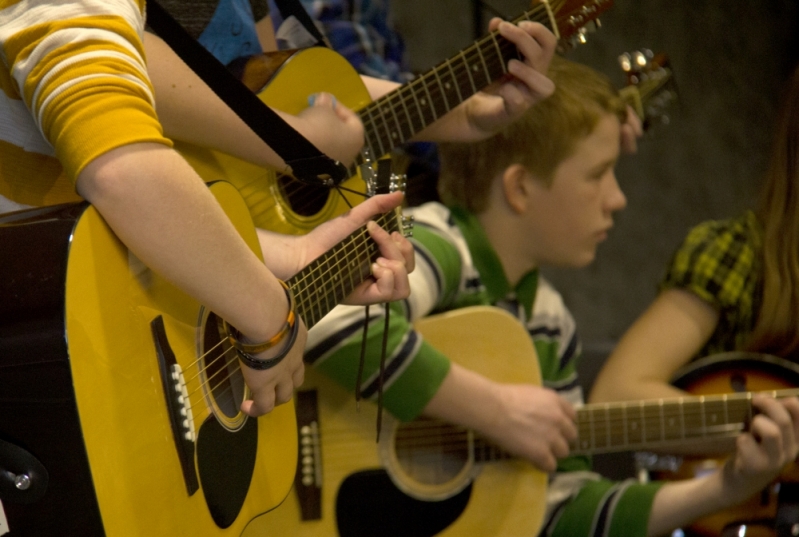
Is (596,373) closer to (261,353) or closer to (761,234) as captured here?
(761,234)

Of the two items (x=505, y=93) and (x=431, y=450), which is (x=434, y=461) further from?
(x=505, y=93)

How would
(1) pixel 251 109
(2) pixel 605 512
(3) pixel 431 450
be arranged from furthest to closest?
(2) pixel 605 512 < (3) pixel 431 450 < (1) pixel 251 109

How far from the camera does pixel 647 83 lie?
5.61 feet

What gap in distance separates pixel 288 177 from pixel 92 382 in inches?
18.8

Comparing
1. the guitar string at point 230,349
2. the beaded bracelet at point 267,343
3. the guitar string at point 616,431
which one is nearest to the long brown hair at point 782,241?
the guitar string at point 616,431

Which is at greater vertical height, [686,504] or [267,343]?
[267,343]

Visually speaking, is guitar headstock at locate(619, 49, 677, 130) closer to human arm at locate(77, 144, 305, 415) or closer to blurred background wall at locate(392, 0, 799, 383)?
blurred background wall at locate(392, 0, 799, 383)

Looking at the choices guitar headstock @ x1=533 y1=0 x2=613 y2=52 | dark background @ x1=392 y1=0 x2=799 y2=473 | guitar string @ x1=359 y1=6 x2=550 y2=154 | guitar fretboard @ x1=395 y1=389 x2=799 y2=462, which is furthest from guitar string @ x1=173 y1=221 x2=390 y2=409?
dark background @ x1=392 y1=0 x2=799 y2=473

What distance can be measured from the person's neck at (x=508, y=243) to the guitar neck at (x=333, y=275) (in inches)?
22.3

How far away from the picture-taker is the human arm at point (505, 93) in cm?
123

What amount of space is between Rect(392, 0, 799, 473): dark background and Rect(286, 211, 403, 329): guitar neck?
182cm

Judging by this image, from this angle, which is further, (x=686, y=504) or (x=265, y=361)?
(x=686, y=504)

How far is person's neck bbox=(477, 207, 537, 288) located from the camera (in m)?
1.56

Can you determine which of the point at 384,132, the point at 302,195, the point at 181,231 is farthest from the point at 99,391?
the point at 384,132
